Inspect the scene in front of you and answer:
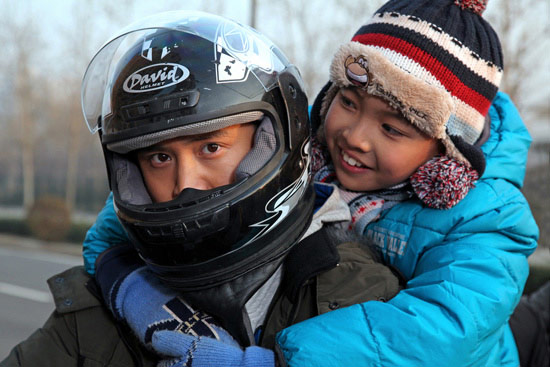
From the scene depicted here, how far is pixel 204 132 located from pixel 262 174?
218 mm

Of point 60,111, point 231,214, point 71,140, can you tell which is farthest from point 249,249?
point 60,111

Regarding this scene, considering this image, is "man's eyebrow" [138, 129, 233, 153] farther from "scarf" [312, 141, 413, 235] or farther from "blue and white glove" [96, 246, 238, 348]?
"scarf" [312, 141, 413, 235]

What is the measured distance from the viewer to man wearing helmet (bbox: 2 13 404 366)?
153 cm

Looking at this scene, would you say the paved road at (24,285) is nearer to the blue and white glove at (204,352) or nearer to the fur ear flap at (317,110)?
the fur ear flap at (317,110)

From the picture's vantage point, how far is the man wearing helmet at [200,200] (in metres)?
1.53

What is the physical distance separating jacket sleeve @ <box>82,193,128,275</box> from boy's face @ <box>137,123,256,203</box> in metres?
0.53

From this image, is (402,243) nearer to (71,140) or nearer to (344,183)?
(344,183)

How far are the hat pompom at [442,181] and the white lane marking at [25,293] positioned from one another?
864 centimetres

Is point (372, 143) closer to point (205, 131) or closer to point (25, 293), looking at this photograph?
point (205, 131)

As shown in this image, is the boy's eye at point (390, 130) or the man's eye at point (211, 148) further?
the boy's eye at point (390, 130)

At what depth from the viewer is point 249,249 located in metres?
1.59

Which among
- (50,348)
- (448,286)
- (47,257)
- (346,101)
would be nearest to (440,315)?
(448,286)

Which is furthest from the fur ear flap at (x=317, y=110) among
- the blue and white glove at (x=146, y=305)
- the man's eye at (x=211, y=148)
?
the blue and white glove at (x=146, y=305)

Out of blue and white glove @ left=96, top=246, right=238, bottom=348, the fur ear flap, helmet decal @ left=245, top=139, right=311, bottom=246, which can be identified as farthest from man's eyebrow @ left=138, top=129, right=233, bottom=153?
the fur ear flap
